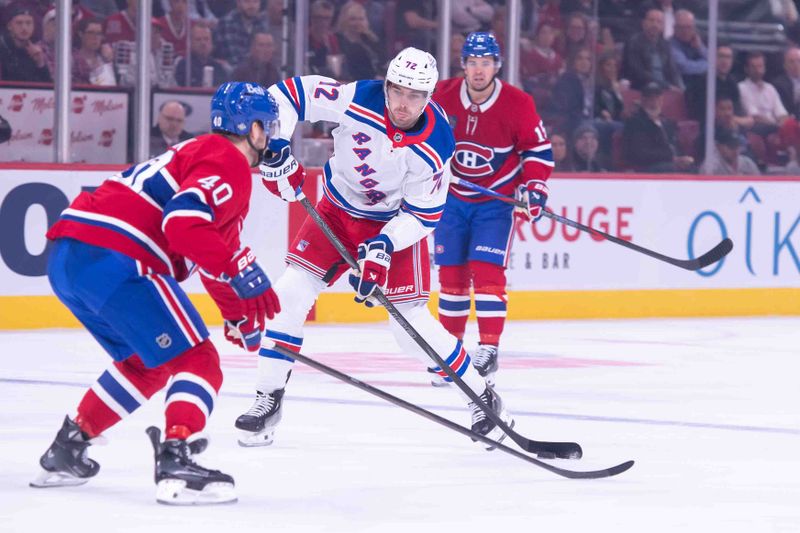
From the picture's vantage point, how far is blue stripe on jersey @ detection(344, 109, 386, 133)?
4.36 m

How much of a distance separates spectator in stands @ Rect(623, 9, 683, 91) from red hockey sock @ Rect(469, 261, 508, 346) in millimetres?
4044

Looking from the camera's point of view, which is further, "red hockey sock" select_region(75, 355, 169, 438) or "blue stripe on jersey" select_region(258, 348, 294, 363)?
"blue stripe on jersey" select_region(258, 348, 294, 363)

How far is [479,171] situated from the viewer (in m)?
5.77

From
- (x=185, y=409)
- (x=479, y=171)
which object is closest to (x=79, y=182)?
(x=479, y=171)

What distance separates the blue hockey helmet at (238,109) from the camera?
338cm

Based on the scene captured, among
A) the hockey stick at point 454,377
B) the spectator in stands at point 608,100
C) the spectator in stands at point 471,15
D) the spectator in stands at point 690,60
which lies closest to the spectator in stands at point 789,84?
the spectator in stands at point 690,60

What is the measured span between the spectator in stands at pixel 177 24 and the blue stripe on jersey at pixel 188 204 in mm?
4810

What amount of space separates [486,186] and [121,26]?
277 centimetres

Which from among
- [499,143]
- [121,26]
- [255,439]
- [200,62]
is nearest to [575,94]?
[200,62]

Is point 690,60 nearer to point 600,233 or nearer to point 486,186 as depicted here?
point 600,233

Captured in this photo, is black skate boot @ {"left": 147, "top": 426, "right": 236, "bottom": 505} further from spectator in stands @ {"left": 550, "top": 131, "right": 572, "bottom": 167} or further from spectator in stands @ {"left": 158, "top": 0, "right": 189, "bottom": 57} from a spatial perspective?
spectator in stands @ {"left": 550, "top": 131, "right": 572, "bottom": 167}

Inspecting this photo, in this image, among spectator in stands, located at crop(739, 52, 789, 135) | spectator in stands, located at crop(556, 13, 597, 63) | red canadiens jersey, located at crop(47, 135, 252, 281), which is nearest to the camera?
red canadiens jersey, located at crop(47, 135, 252, 281)

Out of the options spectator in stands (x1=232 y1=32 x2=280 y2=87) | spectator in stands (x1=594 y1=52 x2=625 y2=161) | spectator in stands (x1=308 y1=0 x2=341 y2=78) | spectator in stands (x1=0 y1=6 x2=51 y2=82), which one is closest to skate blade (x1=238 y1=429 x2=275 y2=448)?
spectator in stands (x1=0 y1=6 x2=51 y2=82)

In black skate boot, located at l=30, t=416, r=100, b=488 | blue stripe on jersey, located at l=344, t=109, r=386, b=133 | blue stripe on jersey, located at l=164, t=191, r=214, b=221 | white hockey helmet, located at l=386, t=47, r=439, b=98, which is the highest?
white hockey helmet, located at l=386, t=47, r=439, b=98
